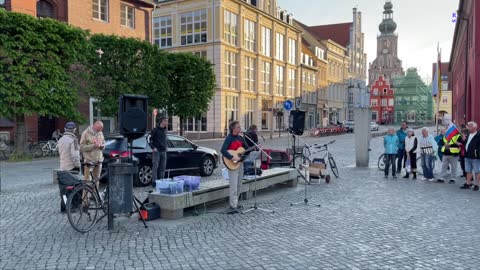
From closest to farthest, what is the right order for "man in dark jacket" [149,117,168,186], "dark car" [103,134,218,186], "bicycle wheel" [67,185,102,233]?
"bicycle wheel" [67,185,102,233]
"man in dark jacket" [149,117,168,186]
"dark car" [103,134,218,186]

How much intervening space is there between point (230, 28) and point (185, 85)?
1493 centimetres

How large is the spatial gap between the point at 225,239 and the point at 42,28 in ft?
58.9

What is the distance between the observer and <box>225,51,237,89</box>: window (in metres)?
44.7

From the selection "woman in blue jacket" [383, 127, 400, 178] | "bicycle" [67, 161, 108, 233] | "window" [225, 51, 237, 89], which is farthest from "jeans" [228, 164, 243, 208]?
"window" [225, 51, 237, 89]

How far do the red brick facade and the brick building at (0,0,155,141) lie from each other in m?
84.1

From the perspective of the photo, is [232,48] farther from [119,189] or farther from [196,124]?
[119,189]

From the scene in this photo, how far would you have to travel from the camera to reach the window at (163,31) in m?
47.8

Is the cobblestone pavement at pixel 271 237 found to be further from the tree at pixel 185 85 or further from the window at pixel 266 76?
the window at pixel 266 76

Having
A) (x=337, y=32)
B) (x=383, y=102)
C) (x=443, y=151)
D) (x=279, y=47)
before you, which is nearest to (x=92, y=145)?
(x=443, y=151)

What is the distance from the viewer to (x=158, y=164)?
11820mm

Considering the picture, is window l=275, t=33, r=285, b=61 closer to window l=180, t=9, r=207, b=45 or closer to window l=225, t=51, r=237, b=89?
window l=225, t=51, r=237, b=89

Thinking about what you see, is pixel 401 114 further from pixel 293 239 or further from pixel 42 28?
pixel 293 239

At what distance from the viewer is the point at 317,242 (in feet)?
21.4

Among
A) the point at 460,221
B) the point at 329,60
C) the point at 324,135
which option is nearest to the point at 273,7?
the point at 324,135
